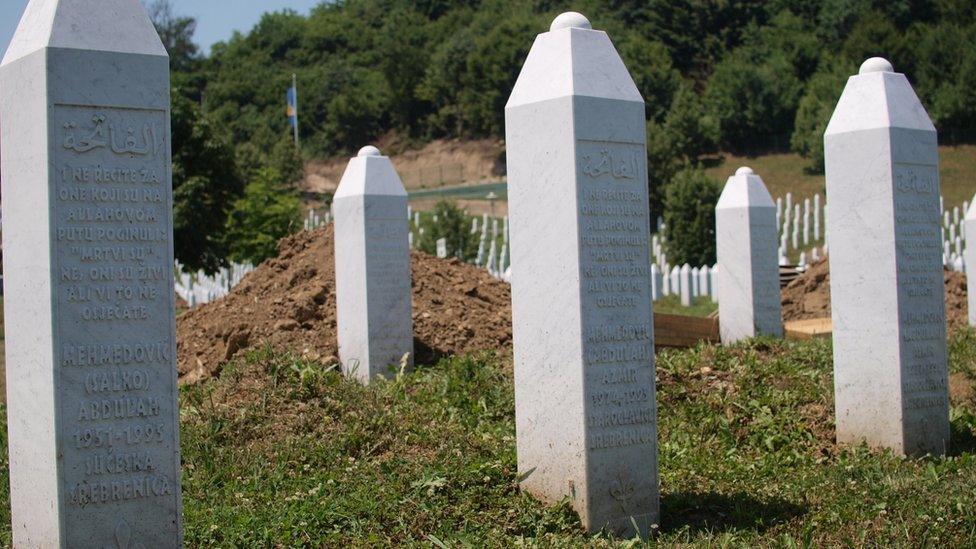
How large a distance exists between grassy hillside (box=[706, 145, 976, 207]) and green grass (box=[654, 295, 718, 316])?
870 inches

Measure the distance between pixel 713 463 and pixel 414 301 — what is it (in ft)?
19.7

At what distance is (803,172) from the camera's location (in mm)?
50656

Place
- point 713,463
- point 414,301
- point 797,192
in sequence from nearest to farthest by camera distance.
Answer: point 713,463
point 414,301
point 797,192

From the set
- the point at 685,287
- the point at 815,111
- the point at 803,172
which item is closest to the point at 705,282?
the point at 685,287

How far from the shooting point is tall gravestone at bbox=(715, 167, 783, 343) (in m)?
13.0

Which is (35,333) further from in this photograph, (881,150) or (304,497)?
(881,150)

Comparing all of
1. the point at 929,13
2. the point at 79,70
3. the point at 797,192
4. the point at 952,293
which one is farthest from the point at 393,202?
the point at 929,13

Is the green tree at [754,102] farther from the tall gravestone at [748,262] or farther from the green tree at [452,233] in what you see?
the tall gravestone at [748,262]

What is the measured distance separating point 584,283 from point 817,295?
11.8m

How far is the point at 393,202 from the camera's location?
11117 mm

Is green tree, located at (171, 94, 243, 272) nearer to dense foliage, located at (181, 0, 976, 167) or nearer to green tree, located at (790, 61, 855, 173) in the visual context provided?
dense foliage, located at (181, 0, 976, 167)

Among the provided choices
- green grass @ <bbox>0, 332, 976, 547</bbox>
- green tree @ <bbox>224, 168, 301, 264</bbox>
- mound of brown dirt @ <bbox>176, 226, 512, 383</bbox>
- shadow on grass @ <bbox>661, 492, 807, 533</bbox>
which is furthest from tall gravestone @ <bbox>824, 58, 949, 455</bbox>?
green tree @ <bbox>224, 168, 301, 264</bbox>

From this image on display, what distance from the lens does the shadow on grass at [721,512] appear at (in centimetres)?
597

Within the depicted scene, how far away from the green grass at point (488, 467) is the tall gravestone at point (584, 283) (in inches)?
12.1
